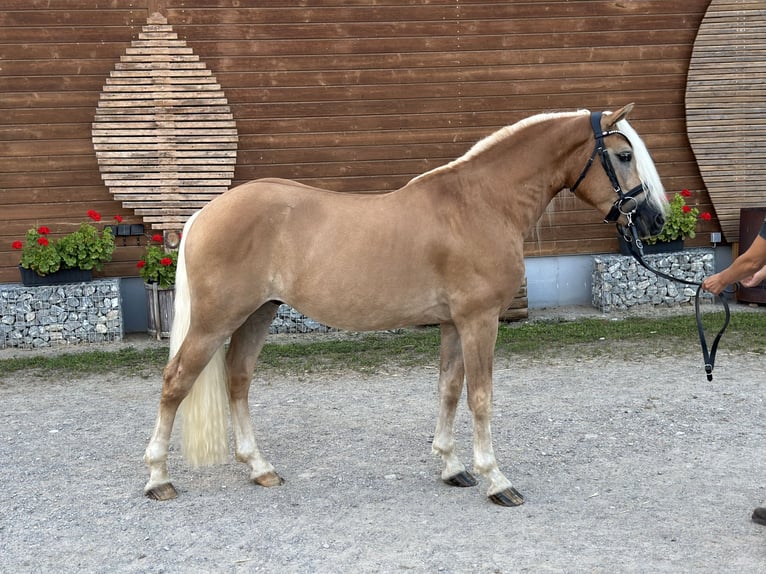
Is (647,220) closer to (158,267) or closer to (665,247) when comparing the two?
(665,247)

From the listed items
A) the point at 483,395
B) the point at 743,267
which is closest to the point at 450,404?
the point at 483,395

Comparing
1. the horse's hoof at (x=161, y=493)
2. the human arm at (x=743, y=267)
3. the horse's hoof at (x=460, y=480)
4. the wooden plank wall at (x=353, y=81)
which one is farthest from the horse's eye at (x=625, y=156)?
the wooden plank wall at (x=353, y=81)

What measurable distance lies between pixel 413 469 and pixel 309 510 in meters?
0.81

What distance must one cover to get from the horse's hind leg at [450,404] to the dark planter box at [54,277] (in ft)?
17.2

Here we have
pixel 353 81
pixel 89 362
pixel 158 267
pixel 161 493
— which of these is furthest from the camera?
pixel 353 81

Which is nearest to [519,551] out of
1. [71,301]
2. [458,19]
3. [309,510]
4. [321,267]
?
[309,510]

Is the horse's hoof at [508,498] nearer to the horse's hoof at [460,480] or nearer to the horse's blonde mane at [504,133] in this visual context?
the horse's hoof at [460,480]

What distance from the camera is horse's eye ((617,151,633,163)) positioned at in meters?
4.11

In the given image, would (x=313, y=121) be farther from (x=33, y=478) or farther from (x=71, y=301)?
(x=33, y=478)

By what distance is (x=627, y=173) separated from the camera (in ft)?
13.6

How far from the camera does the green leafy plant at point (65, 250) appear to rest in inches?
323

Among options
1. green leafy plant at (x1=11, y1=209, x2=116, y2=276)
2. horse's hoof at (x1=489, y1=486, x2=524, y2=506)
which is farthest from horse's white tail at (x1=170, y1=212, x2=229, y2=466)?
green leafy plant at (x1=11, y1=209, x2=116, y2=276)

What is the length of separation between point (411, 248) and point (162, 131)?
213 inches

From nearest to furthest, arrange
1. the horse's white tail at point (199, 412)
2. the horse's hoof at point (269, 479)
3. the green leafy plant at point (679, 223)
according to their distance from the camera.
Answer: the horse's white tail at point (199, 412) < the horse's hoof at point (269, 479) < the green leafy plant at point (679, 223)
